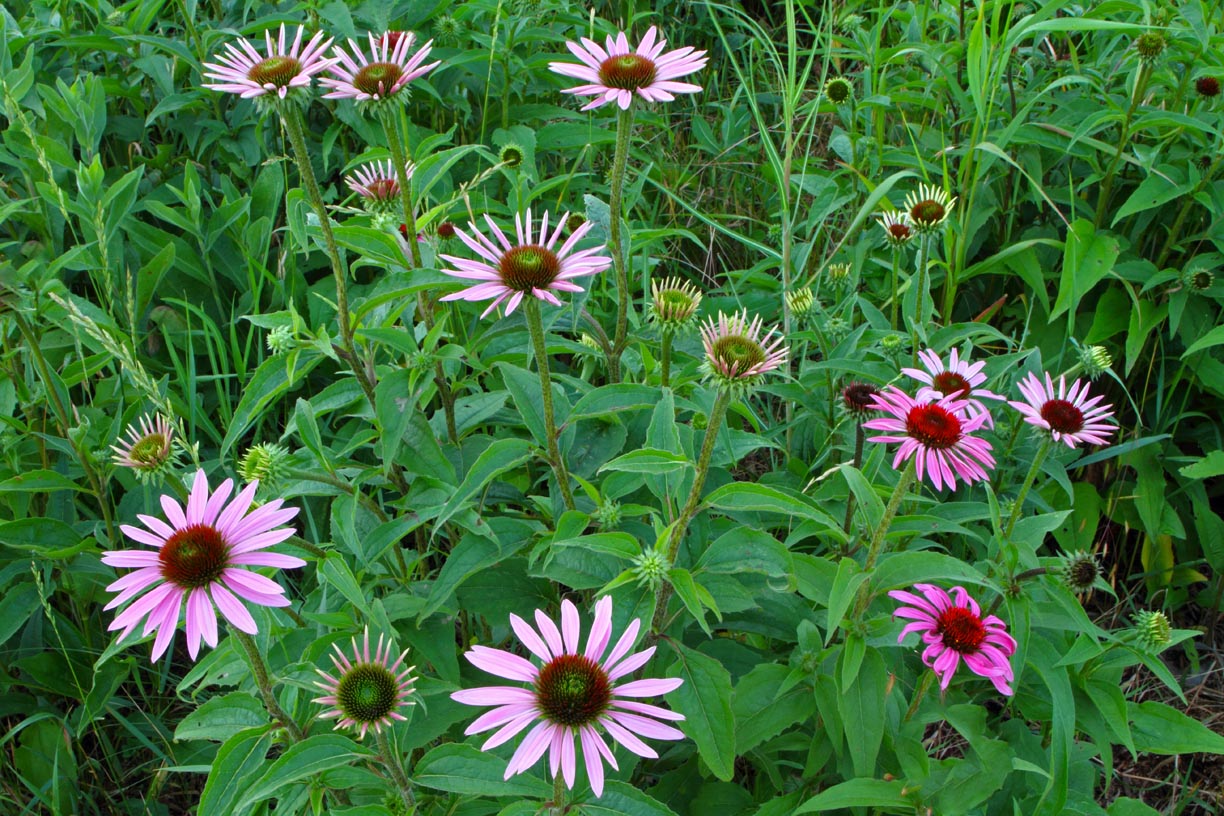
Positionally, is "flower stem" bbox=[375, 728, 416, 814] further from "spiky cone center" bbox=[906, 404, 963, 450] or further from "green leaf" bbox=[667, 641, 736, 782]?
"spiky cone center" bbox=[906, 404, 963, 450]

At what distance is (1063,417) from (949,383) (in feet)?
0.59

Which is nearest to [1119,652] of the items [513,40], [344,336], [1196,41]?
[344,336]

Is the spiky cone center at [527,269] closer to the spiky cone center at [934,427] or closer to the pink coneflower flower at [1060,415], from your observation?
the spiky cone center at [934,427]

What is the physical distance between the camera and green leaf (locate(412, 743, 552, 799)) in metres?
1.14

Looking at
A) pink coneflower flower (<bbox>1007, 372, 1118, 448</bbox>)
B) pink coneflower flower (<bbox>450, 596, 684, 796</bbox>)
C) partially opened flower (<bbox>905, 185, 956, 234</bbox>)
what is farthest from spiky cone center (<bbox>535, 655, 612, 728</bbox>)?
partially opened flower (<bbox>905, 185, 956, 234</bbox>)

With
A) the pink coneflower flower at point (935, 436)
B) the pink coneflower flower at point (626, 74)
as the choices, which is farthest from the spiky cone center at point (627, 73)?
the pink coneflower flower at point (935, 436)

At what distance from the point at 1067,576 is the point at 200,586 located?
1.20 metres

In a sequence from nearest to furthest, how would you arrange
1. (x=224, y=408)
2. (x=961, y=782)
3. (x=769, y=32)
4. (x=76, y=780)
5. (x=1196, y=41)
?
(x=961, y=782), (x=76, y=780), (x=224, y=408), (x=1196, y=41), (x=769, y=32)

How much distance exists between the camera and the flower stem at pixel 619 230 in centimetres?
141

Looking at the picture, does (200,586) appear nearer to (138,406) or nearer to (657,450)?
(657,450)

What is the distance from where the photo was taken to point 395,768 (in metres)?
1.16

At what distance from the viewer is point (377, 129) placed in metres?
2.56

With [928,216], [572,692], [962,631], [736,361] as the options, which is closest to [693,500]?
[736,361]

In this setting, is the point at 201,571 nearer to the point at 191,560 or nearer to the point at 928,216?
the point at 191,560
